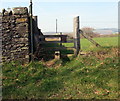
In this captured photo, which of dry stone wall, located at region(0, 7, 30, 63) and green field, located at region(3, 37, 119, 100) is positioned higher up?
dry stone wall, located at region(0, 7, 30, 63)

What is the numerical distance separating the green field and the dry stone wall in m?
0.51

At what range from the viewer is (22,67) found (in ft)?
25.3

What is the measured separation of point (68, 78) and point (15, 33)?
3192mm

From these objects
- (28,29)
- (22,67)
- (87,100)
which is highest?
(28,29)

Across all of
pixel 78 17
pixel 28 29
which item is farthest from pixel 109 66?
pixel 28 29

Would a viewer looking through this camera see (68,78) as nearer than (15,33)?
Yes

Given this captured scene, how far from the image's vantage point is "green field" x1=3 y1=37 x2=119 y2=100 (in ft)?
18.6

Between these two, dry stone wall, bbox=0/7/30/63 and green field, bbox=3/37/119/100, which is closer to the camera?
green field, bbox=3/37/119/100

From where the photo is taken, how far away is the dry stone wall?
823 centimetres

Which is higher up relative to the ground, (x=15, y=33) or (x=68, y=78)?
(x=15, y=33)

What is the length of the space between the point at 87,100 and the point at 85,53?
339cm

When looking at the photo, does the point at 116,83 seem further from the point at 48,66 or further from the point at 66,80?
the point at 48,66

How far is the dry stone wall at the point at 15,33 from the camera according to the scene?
8227 millimetres

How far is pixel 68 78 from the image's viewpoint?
659 cm
